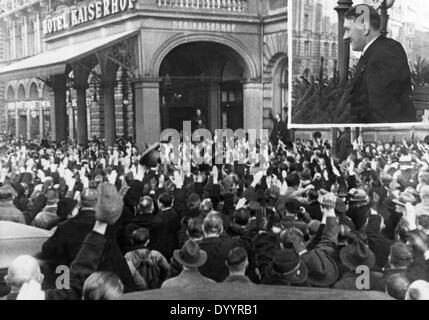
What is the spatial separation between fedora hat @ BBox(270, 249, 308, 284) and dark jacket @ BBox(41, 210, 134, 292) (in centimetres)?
121

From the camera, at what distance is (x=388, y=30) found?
6.57 metres

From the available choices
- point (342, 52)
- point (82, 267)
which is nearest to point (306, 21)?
point (342, 52)

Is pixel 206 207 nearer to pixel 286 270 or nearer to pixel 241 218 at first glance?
pixel 241 218

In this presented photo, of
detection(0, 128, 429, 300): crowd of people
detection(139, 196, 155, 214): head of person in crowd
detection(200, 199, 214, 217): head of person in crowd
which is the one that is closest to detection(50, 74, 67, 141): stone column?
detection(0, 128, 429, 300): crowd of people

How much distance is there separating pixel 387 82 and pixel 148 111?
2398 millimetres

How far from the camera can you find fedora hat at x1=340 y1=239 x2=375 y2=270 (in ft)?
17.7

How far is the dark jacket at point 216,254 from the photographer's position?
544 cm

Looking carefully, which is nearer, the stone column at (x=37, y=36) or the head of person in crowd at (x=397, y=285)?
the head of person in crowd at (x=397, y=285)

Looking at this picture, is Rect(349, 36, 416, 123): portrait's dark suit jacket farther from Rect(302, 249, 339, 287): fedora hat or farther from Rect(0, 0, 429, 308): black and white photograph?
Rect(302, 249, 339, 287): fedora hat

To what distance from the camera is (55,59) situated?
671 centimetres

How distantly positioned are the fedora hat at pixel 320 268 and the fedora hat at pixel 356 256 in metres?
0.11

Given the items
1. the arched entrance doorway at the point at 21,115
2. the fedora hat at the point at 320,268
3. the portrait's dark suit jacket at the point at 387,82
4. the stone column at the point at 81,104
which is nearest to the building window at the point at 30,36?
the arched entrance doorway at the point at 21,115

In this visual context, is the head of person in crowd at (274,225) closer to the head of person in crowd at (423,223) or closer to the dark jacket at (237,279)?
the dark jacket at (237,279)
